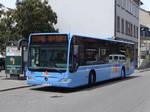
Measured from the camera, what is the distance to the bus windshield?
18.4 metres

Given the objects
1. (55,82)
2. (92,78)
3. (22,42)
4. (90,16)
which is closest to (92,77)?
(92,78)

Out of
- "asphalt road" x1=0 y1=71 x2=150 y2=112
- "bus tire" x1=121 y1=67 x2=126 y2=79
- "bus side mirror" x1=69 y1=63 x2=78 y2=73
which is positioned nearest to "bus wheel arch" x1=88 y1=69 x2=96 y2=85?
"bus side mirror" x1=69 y1=63 x2=78 y2=73

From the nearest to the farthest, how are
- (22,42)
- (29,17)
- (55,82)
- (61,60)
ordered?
(55,82) < (61,60) < (22,42) < (29,17)

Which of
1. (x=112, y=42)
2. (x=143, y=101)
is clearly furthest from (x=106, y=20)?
(x=143, y=101)

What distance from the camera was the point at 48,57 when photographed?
1875 centimetres

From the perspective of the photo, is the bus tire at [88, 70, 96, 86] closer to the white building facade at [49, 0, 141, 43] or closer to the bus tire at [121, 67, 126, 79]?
the bus tire at [121, 67, 126, 79]

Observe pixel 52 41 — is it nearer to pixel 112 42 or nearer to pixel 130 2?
pixel 112 42

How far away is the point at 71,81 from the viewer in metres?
18.3

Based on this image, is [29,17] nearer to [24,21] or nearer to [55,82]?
[24,21]

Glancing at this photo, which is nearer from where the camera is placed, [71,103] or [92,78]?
[71,103]

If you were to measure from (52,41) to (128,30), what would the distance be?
3935 cm

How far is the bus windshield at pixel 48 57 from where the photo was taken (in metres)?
18.4

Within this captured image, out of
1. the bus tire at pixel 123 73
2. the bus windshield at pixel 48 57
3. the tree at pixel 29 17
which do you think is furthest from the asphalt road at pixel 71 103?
the tree at pixel 29 17

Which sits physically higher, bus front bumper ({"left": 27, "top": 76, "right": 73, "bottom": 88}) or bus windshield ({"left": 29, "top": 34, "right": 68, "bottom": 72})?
bus windshield ({"left": 29, "top": 34, "right": 68, "bottom": 72})
